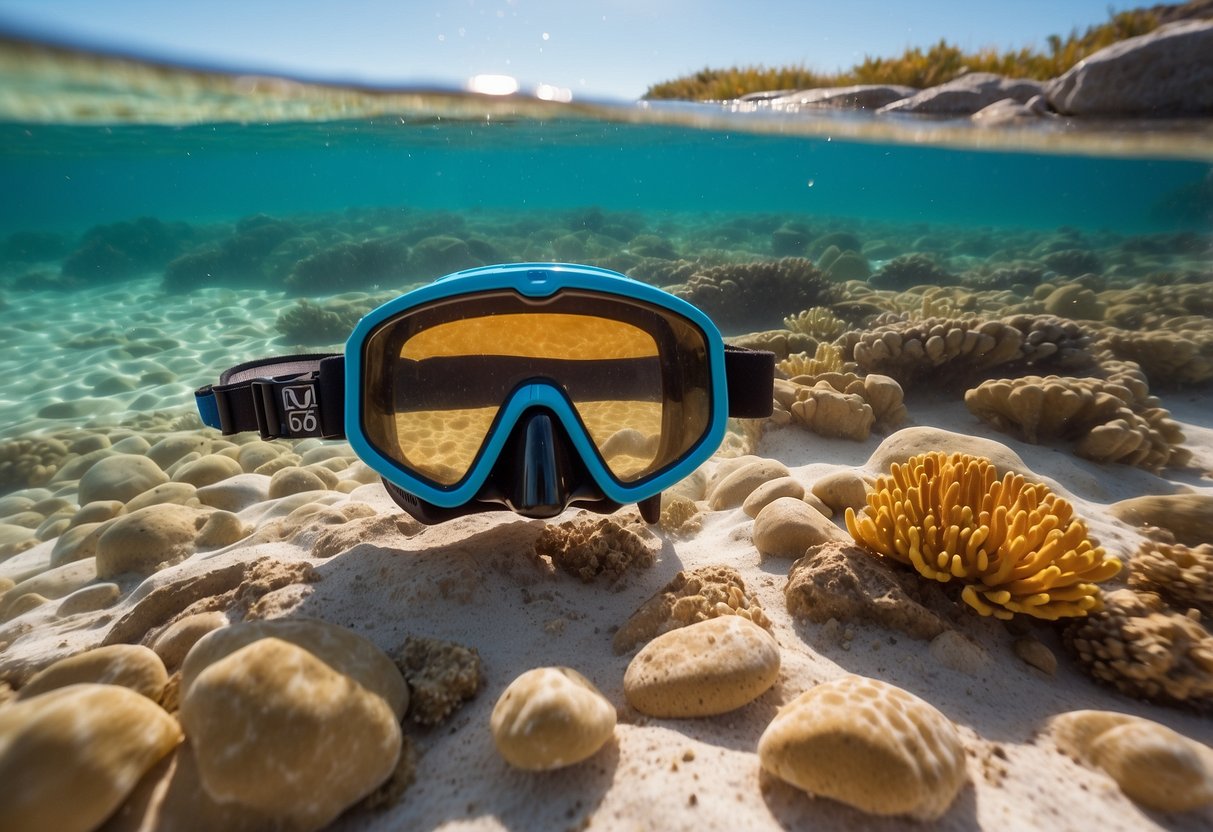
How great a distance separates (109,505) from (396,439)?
142 inches

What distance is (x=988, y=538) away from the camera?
2109mm

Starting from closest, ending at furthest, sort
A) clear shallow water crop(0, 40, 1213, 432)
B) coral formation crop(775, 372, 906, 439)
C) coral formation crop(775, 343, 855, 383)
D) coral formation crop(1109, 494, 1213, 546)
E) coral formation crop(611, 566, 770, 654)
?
coral formation crop(611, 566, 770, 654), coral formation crop(1109, 494, 1213, 546), coral formation crop(775, 372, 906, 439), coral formation crop(775, 343, 855, 383), clear shallow water crop(0, 40, 1213, 432)

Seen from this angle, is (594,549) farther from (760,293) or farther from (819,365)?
(760,293)

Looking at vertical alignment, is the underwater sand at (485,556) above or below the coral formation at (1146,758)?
below

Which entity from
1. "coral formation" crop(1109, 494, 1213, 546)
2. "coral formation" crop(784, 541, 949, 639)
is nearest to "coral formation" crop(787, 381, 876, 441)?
"coral formation" crop(1109, 494, 1213, 546)

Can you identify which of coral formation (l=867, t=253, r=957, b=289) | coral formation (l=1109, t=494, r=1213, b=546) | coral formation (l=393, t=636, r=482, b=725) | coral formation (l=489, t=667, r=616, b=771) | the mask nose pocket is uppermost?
the mask nose pocket

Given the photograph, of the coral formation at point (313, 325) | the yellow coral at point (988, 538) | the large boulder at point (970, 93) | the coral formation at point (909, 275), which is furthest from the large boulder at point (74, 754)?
the coral formation at point (909, 275)

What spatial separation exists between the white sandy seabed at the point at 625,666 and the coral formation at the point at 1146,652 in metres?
0.06

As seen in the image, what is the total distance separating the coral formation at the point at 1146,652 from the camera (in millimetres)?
1843

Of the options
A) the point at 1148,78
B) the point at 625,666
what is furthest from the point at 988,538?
the point at 1148,78

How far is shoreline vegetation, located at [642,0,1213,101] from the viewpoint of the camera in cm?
956

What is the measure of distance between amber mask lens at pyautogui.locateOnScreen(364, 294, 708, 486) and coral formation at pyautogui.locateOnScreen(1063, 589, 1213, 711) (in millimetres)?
1614

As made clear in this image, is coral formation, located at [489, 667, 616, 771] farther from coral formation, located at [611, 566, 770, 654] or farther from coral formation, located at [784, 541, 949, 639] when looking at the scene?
coral formation, located at [784, 541, 949, 639]

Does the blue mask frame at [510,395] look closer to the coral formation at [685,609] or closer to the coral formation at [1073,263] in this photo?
the coral formation at [685,609]
